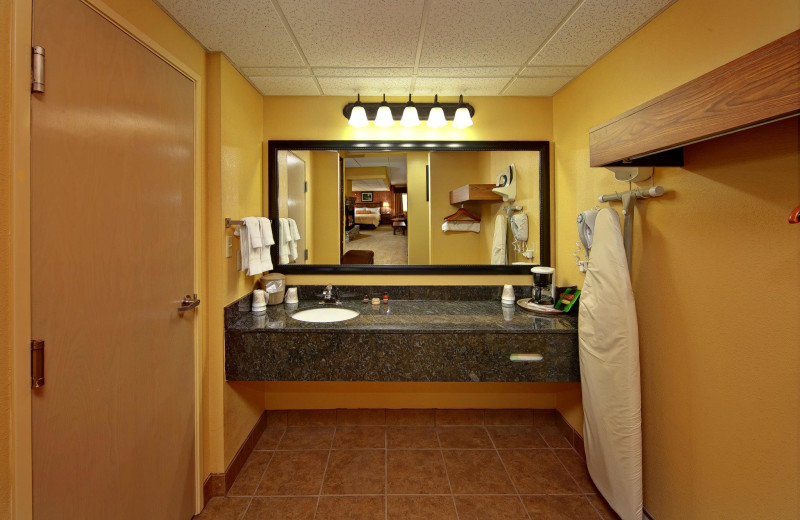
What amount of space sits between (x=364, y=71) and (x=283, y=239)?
113 centimetres

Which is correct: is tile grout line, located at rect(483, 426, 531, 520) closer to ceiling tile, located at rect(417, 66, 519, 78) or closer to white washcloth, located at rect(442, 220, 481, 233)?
white washcloth, located at rect(442, 220, 481, 233)

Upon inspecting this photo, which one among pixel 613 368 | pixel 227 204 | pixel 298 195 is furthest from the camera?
pixel 298 195

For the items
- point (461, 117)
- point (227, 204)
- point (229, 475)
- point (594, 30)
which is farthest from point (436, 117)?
point (229, 475)

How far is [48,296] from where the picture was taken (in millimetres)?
917

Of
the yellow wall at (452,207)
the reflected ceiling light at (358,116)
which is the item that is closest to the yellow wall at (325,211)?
the reflected ceiling light at (358,116)

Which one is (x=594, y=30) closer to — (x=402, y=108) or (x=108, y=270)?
(x=402, y=108)

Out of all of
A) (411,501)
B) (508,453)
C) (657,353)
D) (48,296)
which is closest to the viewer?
(48,296)

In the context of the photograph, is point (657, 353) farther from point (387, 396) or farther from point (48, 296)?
point (48, 296)

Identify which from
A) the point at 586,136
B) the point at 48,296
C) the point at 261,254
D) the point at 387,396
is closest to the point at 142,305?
the point at 48,296

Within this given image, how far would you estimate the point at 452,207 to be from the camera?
2.29 meters

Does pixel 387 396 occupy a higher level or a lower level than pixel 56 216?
lower

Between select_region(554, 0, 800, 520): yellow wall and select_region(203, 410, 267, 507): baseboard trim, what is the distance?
2.02m

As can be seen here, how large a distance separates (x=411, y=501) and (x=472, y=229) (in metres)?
1.60

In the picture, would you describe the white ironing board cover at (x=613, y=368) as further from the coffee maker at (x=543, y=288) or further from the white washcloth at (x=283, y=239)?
the white washcloth at (x=283, y=239)
